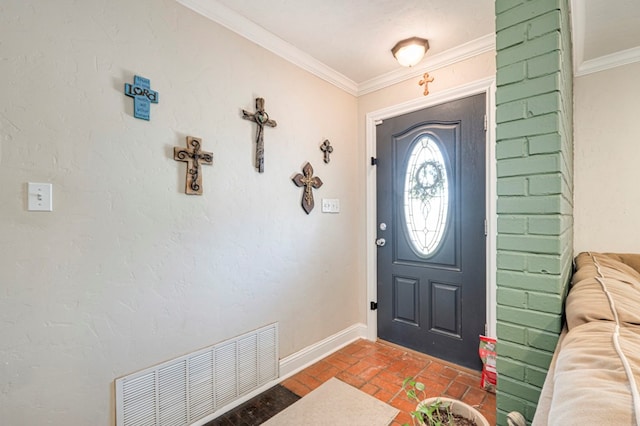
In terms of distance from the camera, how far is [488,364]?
1.93m

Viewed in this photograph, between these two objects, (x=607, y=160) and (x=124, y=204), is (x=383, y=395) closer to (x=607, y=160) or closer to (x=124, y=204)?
(x=124, y=204)

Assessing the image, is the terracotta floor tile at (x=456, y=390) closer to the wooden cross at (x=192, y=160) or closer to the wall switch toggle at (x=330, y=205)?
the wall switch toggle at (x=330, y=205)

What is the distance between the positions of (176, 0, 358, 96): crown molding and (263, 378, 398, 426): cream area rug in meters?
2.31

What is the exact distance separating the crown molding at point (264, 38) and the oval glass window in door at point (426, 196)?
92 cm

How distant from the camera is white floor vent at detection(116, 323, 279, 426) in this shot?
4.58ft

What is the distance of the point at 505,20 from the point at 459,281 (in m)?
1.71

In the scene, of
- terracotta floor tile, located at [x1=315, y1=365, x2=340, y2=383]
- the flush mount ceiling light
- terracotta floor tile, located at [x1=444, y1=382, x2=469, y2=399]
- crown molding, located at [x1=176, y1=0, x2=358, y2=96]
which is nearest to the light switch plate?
crown molding, located at [x1=176, y1=0, x2=358, y2=96]

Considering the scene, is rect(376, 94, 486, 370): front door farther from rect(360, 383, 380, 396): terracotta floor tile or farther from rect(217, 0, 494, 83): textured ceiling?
rect(360, 383, 380, 396): terracotta floor tile

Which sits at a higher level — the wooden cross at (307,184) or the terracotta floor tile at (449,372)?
the wooden cross at (307,184)

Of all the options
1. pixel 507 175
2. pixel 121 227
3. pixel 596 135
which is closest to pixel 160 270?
pixel 121 227

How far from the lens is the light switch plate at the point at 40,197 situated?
3.80 ft

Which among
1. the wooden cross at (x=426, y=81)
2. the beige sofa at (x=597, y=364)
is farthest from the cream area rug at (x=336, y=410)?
the wooden cross at (x=426, y=81)

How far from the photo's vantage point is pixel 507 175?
1129mm

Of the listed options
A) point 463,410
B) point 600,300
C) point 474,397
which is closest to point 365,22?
point 600,300
